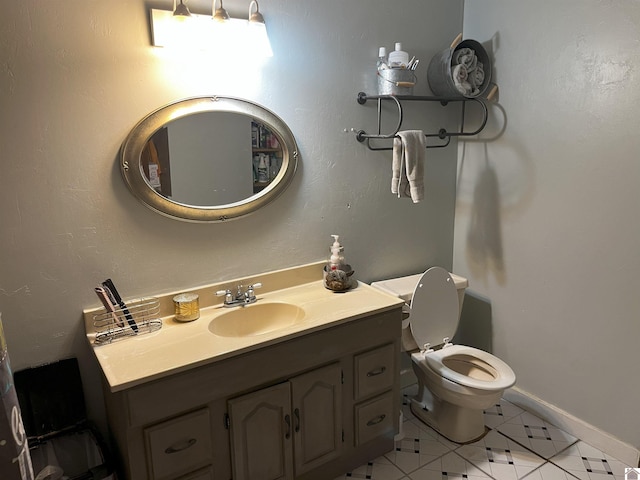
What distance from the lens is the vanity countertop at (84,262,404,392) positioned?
143cm

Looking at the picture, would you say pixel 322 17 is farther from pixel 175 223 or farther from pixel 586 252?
pixel 586 252

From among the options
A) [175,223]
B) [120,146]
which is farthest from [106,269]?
[120,146]

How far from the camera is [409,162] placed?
2.04 metres

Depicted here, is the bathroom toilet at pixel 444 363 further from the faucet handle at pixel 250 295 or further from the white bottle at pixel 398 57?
the white bottle at pixel 398 57

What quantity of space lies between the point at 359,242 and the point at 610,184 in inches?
43.0

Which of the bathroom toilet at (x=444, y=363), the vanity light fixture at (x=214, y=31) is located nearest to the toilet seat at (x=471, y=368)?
the bathroom toilet at (x=444, y=363)

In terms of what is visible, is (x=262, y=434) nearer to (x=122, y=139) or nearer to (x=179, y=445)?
(x=179, y=445)

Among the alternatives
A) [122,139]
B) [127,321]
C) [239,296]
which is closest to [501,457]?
[239,296]

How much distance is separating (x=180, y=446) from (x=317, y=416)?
0.53 metres

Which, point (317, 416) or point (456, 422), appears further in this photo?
point (456, 422)

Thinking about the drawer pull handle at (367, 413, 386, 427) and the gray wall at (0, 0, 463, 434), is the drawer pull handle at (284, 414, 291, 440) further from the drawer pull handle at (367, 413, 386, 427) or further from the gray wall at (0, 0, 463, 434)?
the gray wall at (0, 0, 463, 434)

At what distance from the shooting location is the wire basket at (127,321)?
64.6 inches

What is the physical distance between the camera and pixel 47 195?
5.07 ft

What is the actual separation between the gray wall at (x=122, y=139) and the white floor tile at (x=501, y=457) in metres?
0.94
